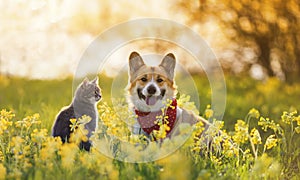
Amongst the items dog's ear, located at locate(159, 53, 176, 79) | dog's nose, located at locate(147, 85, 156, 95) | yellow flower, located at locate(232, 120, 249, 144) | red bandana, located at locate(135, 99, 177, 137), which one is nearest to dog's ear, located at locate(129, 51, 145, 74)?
dog's ear, located at locate(159, 53, 176, 79)

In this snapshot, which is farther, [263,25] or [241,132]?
[263,25]

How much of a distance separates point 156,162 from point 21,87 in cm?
732

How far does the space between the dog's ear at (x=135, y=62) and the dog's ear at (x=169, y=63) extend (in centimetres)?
22

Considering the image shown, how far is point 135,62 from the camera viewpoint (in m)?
5.61

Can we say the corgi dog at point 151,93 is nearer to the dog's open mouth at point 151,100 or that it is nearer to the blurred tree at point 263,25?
the dog's open mouth at point 151,100

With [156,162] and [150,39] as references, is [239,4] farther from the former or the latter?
[156,162]

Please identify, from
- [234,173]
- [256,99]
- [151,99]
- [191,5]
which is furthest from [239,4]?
[234,173]

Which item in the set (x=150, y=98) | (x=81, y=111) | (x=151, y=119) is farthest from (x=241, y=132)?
(x=81, y=111)

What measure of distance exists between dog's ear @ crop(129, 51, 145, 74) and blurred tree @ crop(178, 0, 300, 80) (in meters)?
6.29

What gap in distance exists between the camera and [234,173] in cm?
457

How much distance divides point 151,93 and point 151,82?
0.11 m

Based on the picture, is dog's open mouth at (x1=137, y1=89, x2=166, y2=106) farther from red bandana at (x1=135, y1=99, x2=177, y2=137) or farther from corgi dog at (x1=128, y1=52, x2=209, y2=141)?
red bandana at (x1=135, y1=99, x2=177, y2=137)

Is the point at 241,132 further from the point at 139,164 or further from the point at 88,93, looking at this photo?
the point at 88,93

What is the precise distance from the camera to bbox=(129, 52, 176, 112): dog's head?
215 inches
